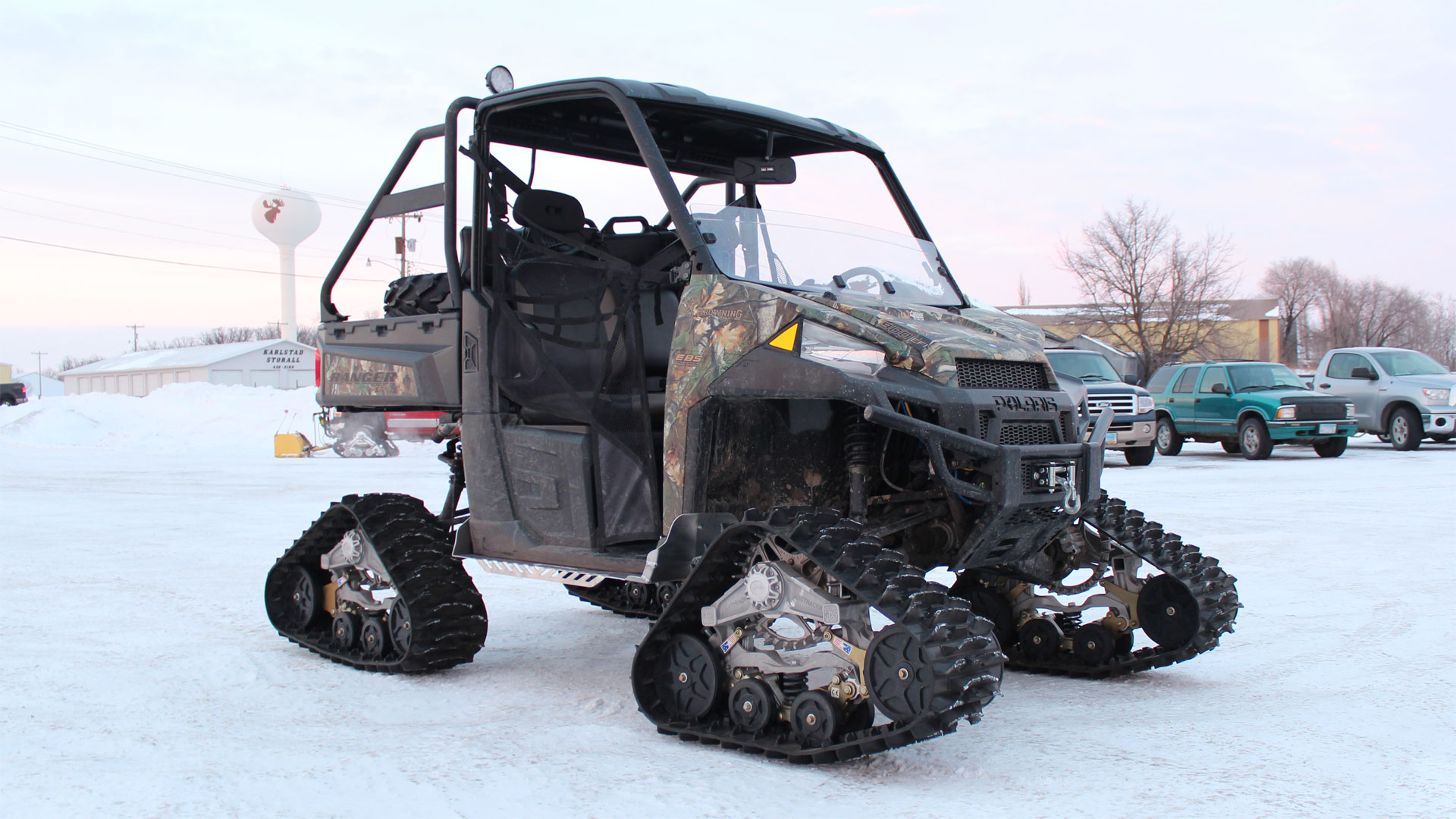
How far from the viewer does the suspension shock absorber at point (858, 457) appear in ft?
14.4

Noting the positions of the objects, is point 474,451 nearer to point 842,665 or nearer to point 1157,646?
point 842,665

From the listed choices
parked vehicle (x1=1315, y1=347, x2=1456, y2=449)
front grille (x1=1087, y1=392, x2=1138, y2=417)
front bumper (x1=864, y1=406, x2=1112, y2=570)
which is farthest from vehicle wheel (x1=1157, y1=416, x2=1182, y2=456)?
front bumper (x1=864, y1=406, x2=1112, y2=570)

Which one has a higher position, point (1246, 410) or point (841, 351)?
point (841, 351)

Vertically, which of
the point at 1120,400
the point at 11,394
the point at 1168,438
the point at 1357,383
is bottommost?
the point at 1168,438

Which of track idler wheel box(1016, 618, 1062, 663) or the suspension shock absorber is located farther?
track idler wheel box(1016, 618, 1062, 663)

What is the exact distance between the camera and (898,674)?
382cm

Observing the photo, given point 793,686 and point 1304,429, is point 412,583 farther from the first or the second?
point 1304,429

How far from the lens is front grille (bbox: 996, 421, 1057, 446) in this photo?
432 cm

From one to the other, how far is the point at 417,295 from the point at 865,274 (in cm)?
242

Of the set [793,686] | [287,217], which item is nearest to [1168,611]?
[793,686]

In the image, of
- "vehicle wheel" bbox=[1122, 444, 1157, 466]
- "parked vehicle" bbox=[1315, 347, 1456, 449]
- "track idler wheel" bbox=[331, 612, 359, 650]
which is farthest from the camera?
"parked vehicle" bbox=[1315, 347, 1456, 449]

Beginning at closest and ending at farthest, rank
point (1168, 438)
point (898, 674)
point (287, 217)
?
point (898, 674) < point (1168, 438) < point (287, 217)

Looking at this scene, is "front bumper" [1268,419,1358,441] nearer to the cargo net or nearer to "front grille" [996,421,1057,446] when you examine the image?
the cargo net

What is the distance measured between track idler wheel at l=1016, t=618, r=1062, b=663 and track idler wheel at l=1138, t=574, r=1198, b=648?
40 cm
